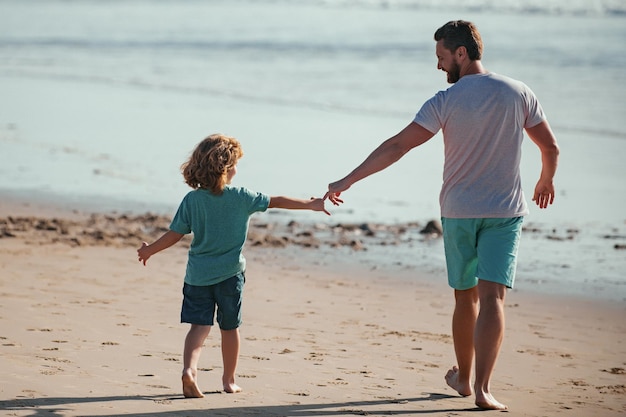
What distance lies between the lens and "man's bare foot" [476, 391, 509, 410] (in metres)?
4.90

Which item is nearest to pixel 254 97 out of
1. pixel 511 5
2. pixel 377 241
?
pixel 377 241

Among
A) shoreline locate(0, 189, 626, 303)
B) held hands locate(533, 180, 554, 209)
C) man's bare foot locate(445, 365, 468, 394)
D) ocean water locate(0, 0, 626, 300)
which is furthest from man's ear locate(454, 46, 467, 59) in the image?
ocean water locate(0, 0, 626, 300)

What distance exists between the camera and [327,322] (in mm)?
6898

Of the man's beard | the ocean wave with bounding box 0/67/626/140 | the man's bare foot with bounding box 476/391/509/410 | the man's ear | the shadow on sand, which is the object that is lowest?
the shadow on sand

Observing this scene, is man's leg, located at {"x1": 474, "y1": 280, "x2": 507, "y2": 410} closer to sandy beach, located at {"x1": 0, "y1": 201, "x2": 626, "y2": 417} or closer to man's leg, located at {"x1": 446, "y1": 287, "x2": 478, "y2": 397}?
sandy beach, located at {"x1": 0, "y1": 201, "x2": 626, "y2": 417}

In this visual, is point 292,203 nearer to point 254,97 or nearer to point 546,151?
point 546,151

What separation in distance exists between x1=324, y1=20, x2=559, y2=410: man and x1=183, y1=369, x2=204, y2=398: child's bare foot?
1341mm

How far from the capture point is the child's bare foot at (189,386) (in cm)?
486

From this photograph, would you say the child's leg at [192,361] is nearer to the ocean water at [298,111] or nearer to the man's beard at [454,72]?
the man's beard at [454,72]

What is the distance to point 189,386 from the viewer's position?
486 cm

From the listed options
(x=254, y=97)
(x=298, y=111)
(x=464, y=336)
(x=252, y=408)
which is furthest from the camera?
(x=254, y=97)

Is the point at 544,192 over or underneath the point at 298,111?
underneath

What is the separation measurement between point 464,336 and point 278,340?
1501mm

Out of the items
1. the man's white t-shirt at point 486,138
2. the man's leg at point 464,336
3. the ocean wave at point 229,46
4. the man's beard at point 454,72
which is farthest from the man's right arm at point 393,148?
the ocean wave at point 229,46
